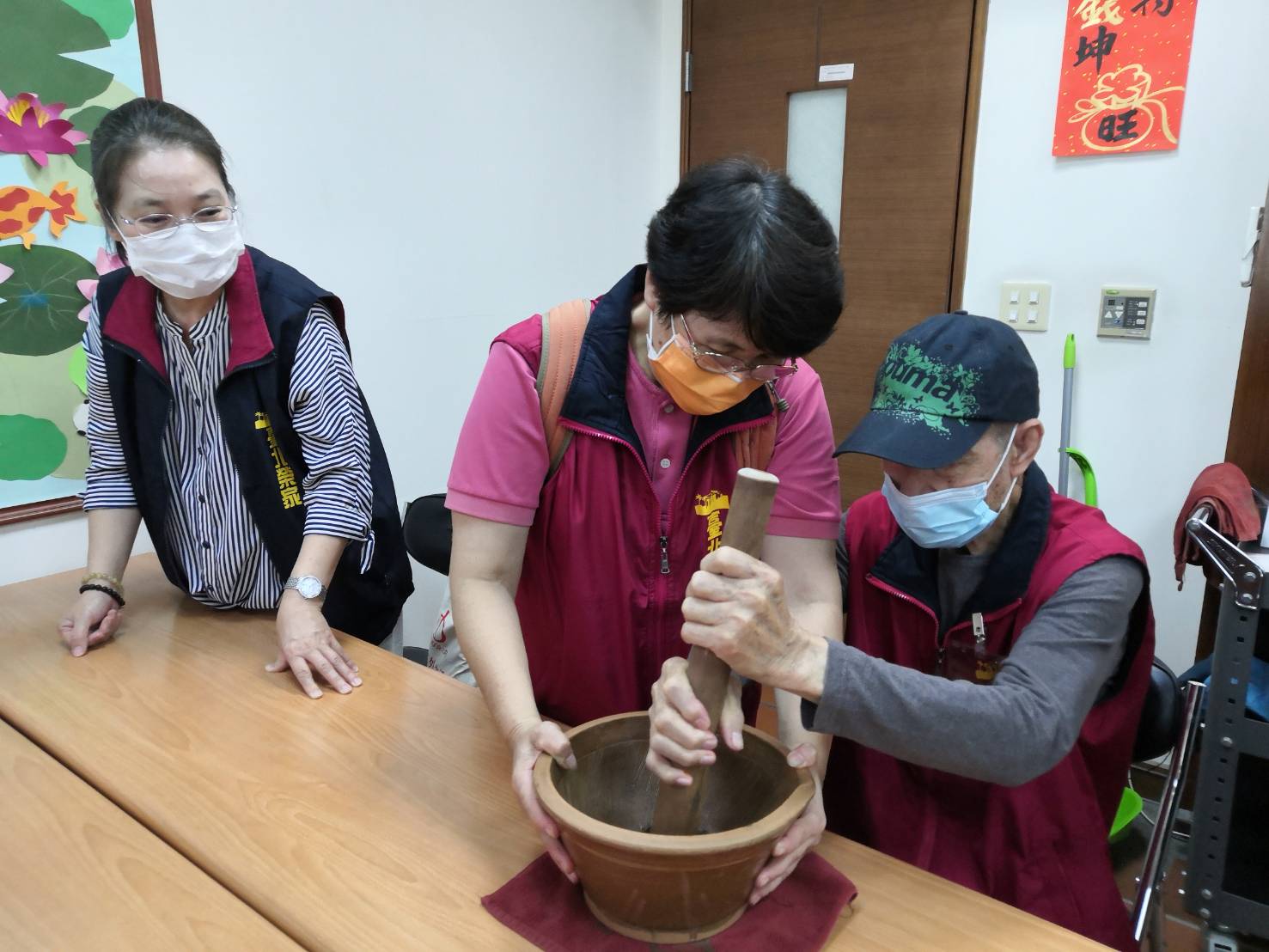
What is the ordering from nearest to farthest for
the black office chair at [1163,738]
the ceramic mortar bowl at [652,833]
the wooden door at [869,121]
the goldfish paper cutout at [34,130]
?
the ceramic mortar bowl at [652,833] → the black office chair at [1163,738] → the goldfish paper cutout at [34,130] → the wooden door at [869,121]

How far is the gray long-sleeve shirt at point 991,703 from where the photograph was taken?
0.85 meters

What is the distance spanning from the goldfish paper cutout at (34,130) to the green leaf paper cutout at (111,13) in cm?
20

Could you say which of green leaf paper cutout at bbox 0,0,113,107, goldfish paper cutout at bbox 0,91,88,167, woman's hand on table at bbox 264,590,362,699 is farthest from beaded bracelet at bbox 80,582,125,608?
green leaf paper cutout at bbox 0,0,113,107

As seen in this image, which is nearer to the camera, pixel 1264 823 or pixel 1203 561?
pixel 1264 823

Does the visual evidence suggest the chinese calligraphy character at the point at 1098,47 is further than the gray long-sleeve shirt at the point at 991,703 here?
Yes

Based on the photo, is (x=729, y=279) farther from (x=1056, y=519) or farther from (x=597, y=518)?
(x=1056, y=519)

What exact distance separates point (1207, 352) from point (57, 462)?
2958 millimetres

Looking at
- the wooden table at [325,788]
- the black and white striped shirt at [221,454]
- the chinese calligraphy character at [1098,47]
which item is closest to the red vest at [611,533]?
the wooden table at [325,788]

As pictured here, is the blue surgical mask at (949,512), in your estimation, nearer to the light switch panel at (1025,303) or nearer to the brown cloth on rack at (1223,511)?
the brown cloth on rack at (1223,511)

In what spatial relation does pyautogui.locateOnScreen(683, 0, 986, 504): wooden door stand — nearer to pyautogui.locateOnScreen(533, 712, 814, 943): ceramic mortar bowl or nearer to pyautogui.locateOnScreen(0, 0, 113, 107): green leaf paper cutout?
pyautogui.locateOnScreen(0, 0, 113, 107): green leaf paper cutout

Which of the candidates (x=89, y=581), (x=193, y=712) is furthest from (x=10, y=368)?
(x=193, y=712)

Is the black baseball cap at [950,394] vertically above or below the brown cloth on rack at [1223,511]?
above

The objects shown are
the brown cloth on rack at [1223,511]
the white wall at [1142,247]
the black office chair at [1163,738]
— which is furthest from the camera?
the white wall at [1142,247]

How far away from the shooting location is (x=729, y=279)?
904mm
